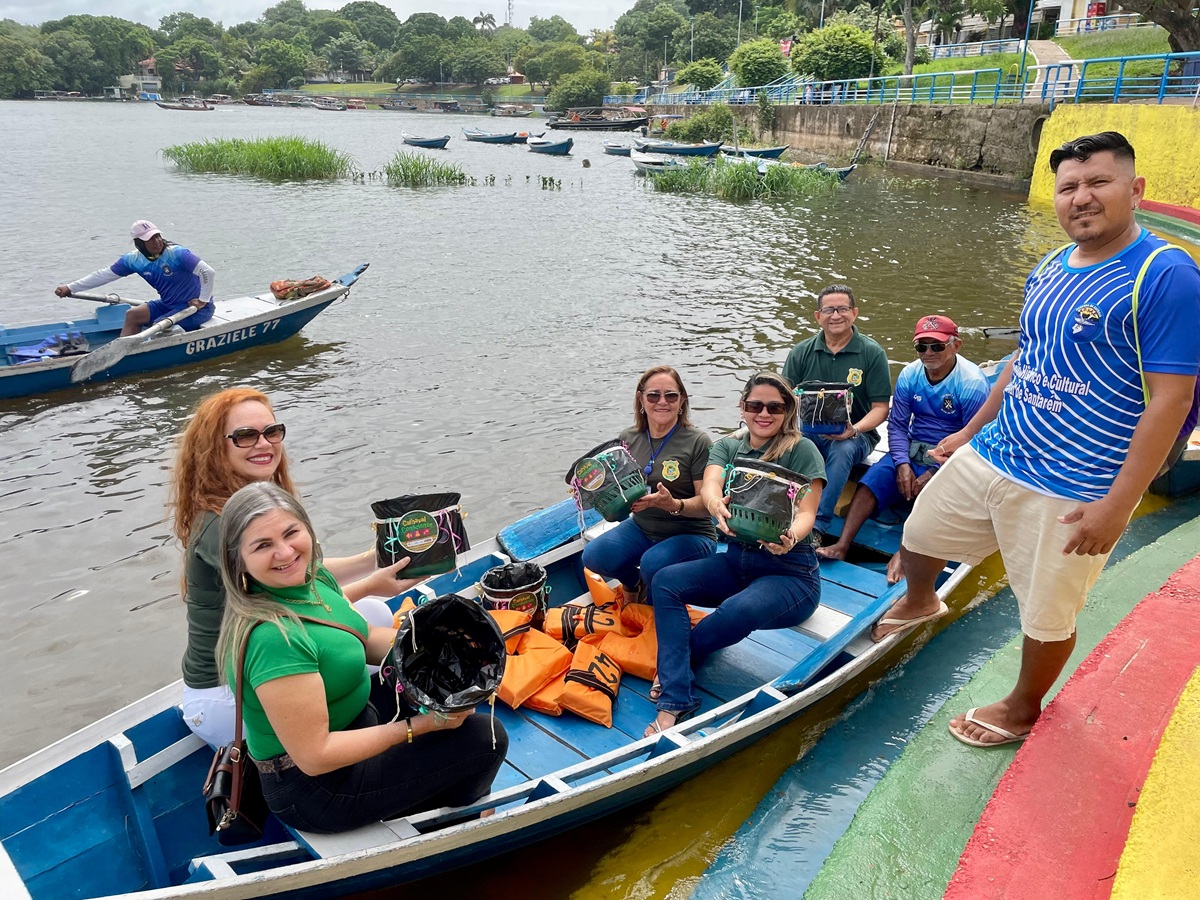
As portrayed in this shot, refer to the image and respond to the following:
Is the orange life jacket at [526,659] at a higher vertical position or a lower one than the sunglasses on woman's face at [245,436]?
lower

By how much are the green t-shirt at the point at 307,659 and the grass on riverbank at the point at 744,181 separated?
27211 mm

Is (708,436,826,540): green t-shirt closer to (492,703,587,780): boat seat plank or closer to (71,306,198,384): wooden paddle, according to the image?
(492,703,587,780): boat seat plank

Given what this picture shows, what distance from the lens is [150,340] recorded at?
11.1 metres

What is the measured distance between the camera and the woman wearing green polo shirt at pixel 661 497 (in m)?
4.73

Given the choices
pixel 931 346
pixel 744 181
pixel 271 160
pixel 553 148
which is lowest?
pixel 931 346

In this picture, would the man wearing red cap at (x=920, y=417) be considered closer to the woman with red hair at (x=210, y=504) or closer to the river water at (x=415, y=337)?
the river water at (x=415, y=337)

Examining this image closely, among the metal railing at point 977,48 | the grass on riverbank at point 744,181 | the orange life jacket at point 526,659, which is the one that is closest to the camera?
the orange life jacket at point 526,659

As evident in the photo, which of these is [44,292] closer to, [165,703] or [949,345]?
[165,703]

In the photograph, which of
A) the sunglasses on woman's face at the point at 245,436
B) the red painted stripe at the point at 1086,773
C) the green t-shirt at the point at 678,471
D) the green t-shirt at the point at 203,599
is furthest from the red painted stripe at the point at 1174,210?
the green t-shirt at the point at 203,599

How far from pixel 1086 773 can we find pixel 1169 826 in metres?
0.56

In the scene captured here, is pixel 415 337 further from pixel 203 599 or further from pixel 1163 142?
pixel 1163 142

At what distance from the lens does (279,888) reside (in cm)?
296

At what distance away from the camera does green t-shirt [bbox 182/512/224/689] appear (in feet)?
10.8

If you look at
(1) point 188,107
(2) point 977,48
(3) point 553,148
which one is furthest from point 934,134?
(1) point 188,107
